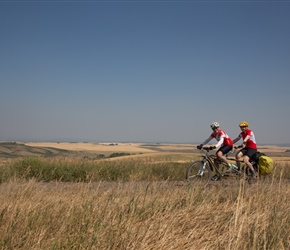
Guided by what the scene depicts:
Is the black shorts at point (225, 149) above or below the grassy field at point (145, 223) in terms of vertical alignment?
above

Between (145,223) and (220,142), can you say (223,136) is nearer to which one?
(220,142)

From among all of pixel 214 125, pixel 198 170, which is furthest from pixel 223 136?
pixel 198 170

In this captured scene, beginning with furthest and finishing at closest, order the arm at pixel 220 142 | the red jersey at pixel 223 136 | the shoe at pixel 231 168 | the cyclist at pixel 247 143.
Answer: the red jersey at pixel 223 136 < the shoe at pixel 231 168 < the arm at pixel 220 142 < the cyclist at pixel 247 143

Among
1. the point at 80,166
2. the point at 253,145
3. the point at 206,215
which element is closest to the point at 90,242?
the point at 206,215

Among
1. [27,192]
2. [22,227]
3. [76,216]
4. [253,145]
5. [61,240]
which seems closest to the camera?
[61,240]

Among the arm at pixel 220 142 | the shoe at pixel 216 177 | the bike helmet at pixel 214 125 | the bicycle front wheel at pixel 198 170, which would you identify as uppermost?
the bike helmet at pixel 214 125

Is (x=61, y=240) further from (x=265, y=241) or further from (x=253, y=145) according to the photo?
(x=253, y=145)

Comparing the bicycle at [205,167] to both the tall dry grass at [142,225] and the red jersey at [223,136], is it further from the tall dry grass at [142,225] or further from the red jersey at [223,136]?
the tall dry grass at [142,225]

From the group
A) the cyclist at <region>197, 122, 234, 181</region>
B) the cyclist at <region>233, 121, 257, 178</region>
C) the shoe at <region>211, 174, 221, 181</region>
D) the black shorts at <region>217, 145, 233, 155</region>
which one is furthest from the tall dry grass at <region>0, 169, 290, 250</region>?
the black shorts at <region>217, 145, 233, 155</region>

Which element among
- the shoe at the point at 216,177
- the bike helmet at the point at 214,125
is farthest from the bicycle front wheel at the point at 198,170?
the bike helmet at the point at 214,125

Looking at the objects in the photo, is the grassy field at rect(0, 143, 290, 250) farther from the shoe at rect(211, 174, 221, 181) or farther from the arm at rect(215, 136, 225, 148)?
the shoe at rect(211, 174, 221, 181)

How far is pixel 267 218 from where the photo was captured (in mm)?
3902

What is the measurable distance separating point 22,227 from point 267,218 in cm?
313

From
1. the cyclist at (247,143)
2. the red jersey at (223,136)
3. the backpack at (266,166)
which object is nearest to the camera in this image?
the backpack at (266,166)
